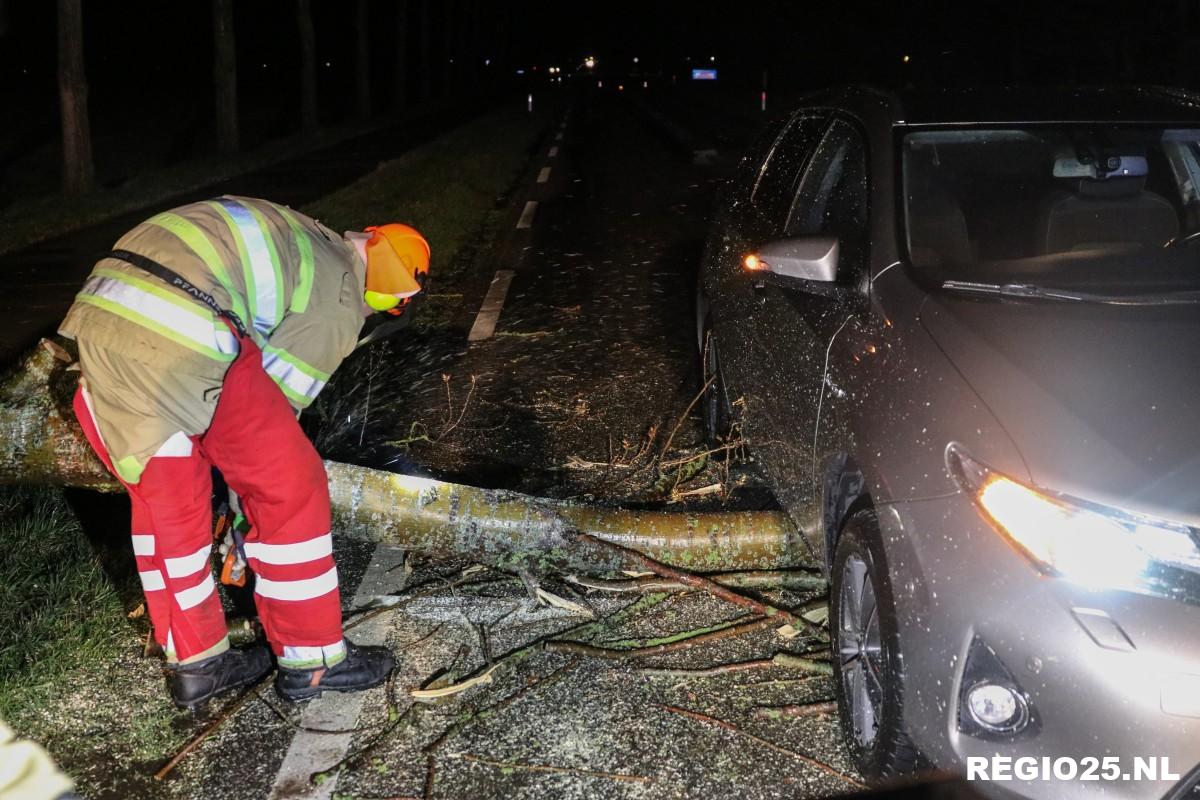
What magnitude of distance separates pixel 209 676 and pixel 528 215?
11158mm

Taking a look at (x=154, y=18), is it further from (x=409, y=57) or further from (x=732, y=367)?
(x=732, y=367)

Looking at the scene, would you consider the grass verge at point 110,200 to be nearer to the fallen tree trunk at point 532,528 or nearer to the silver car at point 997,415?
the fallen tree trunk at point 532,528

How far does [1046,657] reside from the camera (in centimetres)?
239

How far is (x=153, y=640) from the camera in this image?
390 centimetres

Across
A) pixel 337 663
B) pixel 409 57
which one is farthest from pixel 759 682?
pixel 409 57

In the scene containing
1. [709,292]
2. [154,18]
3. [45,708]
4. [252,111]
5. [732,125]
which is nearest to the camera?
[45,708]

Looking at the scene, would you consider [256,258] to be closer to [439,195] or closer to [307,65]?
[439,195]

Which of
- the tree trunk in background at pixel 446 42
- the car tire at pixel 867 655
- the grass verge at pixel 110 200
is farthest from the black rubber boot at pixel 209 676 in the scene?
the tree trunk in background at pixel 446 42

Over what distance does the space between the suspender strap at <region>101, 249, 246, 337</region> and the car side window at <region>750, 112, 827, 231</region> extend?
6.87 feet

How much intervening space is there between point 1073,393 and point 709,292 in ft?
8.95

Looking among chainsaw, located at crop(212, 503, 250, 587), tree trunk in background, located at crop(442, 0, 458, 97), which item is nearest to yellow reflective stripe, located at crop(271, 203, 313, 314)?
chainsaw, located at crop(212, 503, 250, 587)

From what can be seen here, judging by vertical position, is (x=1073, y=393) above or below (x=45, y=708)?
above

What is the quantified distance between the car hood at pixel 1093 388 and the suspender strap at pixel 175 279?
1.88 m

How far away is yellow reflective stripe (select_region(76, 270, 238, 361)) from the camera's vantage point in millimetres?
3256
